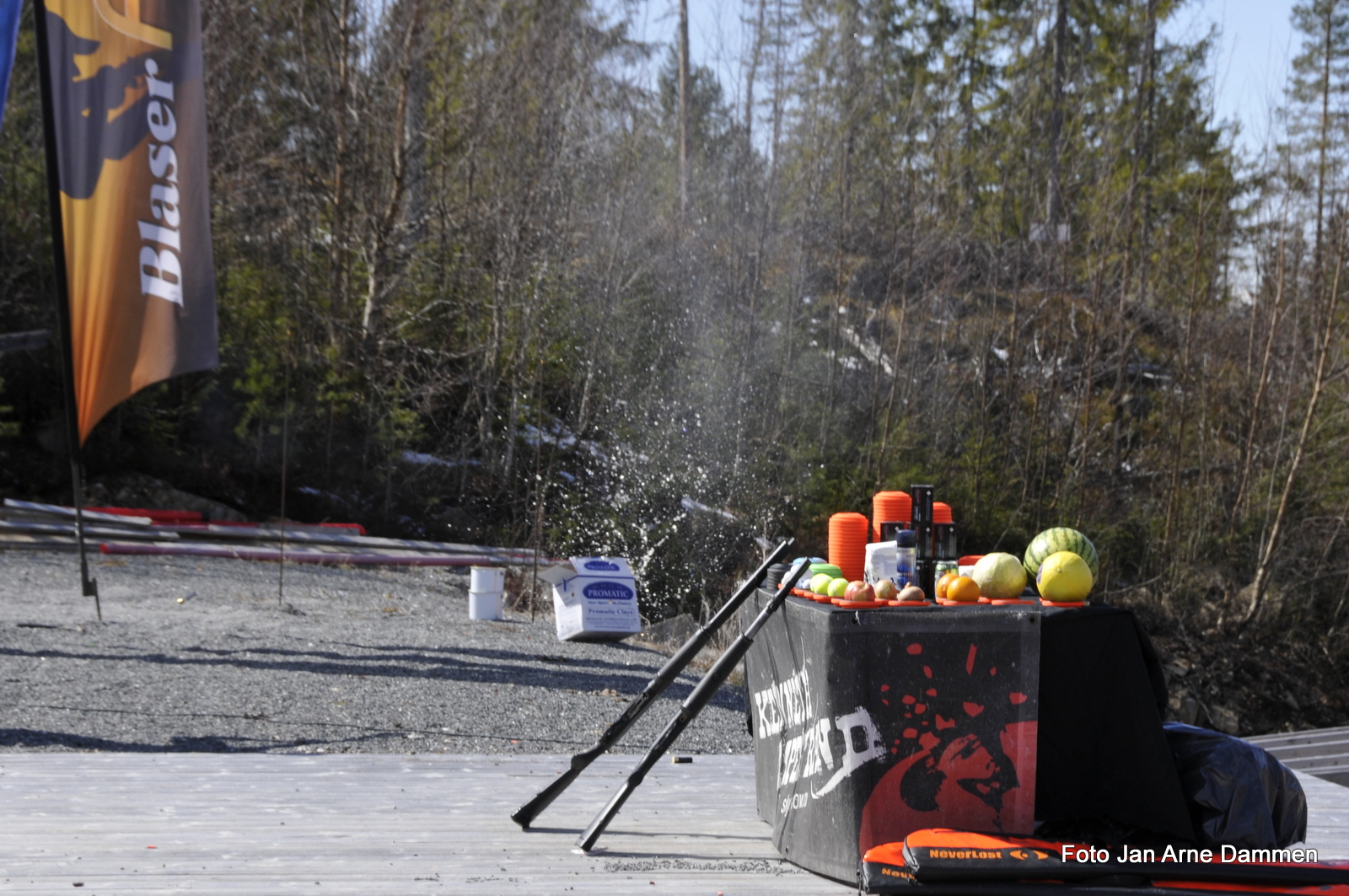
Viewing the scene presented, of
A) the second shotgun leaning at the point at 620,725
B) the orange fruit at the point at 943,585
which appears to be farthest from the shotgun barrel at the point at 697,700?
the orange fruit at the point at 943,585

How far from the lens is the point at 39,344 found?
574 inches

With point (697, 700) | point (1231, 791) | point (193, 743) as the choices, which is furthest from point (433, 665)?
point (1231, 791)

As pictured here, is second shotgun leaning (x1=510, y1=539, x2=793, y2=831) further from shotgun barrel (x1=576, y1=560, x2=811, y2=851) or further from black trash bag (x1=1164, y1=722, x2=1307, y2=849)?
black trash bag (x1=1164, y1=722, x2=1307, y2=849)

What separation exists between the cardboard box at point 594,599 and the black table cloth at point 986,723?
603 centimetres

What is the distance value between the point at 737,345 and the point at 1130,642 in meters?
15.3

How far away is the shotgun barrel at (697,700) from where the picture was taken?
346 cm

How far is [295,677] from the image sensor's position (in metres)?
7.05

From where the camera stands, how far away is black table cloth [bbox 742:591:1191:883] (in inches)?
125

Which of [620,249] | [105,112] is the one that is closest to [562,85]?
[620,249]

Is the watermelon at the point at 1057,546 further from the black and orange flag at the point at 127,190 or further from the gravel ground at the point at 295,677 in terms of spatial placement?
the black and orange flag at the point at 127,190

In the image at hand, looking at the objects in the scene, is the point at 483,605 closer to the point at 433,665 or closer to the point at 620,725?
the point at 433,665

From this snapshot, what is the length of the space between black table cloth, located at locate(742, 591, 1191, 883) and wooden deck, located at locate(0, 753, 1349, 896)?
13.3 inches

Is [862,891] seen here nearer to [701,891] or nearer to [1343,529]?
[701,891]

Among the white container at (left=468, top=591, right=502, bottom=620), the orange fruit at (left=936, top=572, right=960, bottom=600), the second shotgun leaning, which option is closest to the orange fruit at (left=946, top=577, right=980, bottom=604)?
the orange fruit at (left=936, top=572, right=960, bottom=600)
